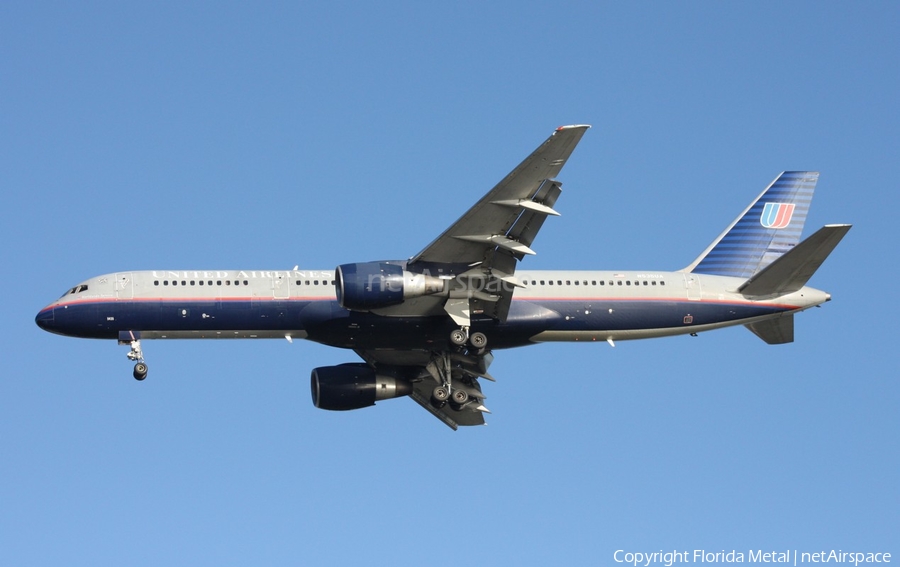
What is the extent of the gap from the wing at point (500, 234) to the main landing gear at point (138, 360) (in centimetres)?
1207

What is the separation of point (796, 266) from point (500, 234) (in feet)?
42.5

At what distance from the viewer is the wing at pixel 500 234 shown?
163ft

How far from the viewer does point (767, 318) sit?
60438 mm

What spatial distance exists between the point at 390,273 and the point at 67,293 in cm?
1434

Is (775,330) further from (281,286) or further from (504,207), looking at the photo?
(281,286)

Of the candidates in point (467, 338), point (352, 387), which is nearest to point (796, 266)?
point (467, 338)

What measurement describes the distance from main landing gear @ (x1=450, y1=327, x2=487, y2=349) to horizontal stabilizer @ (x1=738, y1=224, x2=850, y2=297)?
1168 cm

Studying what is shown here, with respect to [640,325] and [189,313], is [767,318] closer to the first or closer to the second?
[640,325]

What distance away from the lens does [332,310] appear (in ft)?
186

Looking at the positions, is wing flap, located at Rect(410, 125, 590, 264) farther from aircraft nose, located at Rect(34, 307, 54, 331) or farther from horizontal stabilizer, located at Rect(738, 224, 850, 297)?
aircraft nose, located at Rect(34, 307, 54, 331)

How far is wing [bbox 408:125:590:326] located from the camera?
4981cm

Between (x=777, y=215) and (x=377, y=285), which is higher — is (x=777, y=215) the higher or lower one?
the higher one

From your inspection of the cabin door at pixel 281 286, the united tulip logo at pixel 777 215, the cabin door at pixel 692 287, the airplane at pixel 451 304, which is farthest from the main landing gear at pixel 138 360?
the united tulip logo at pixel 777 215

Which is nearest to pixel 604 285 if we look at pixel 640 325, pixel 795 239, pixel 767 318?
pixel 640 325
